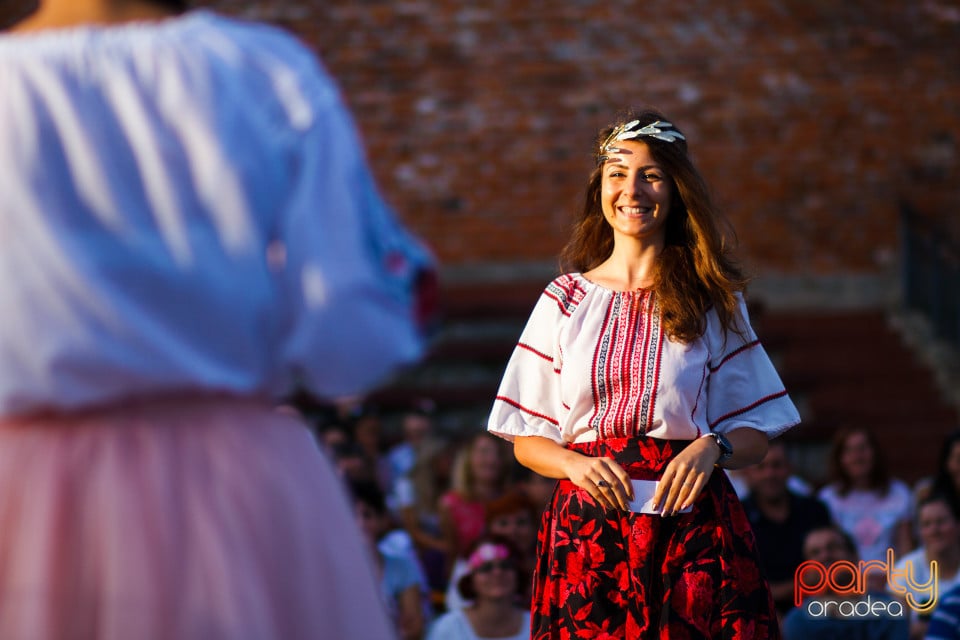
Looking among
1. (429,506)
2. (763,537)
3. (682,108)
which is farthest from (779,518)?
(682,108)

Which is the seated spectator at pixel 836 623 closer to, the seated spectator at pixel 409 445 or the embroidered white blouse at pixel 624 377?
the embroidered white blouse at pixel 624 377

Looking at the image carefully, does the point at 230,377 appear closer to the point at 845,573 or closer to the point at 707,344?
the point at 707,344

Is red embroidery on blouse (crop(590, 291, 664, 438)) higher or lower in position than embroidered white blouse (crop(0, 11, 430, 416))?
lower

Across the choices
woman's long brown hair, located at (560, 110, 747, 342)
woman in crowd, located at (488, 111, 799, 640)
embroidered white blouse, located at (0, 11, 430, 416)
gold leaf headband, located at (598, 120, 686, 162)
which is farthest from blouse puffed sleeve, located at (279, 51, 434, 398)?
gold leaf headband, located at (598, 120, 686, 162)

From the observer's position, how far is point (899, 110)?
38.9 feet

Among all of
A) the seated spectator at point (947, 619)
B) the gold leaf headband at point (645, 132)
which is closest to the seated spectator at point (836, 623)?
the seated spectator at point (947, 619)

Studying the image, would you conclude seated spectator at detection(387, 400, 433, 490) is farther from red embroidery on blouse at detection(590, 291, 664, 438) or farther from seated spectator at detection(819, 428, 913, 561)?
red embroidery on blouse at detection(590, 291, 664, 438)

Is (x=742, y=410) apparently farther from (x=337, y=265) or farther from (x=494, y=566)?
(x=494, y=566)

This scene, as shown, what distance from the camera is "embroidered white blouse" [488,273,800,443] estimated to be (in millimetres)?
3521

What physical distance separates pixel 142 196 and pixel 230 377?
10.3 inches

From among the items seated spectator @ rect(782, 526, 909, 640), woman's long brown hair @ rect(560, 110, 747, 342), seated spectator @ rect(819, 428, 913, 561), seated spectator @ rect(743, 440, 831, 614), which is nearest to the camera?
woman's long brown hair @ rect(560, 110, 747, 342)

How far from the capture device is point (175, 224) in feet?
6.16

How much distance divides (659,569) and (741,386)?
50cm

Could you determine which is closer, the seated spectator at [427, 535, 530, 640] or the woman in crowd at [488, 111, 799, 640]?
the woman in crowd at [488, 111, 799, 640]
